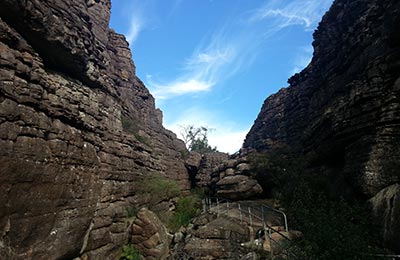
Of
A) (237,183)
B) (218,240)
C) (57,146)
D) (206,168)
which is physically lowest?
(218,240)

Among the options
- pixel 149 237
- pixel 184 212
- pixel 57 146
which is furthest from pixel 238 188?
pixel 57 146

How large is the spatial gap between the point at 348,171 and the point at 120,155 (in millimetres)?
12882

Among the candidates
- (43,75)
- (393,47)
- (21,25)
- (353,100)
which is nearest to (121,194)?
(43,75)

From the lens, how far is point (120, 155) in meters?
15.6

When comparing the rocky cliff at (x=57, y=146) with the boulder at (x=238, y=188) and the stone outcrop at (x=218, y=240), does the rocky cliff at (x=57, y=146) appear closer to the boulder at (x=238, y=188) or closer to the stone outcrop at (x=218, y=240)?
the stone outcrop at (x=218, y=240)

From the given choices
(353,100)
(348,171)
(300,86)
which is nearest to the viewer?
(348,171)

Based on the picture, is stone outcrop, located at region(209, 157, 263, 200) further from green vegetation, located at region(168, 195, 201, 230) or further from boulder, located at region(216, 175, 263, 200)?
green vegetation, located at region(168, 195, 201, 230)

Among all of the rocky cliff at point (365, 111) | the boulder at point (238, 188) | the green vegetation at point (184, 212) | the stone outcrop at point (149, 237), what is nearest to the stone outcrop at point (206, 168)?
the boulder at point (238, 188)

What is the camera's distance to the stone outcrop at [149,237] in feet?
42.5

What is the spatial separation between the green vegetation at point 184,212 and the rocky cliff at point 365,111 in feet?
33.3

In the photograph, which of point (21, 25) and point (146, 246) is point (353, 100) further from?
point (21, 25)

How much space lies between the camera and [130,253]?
12.8 metres

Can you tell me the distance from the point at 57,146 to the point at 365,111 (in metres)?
14.1

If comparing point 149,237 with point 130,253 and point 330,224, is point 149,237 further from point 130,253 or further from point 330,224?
point 330,224
